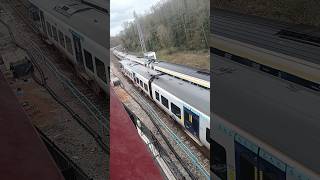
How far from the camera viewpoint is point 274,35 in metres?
2.63

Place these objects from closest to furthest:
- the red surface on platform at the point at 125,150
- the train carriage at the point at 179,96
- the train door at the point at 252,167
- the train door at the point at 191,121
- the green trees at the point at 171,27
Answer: the green trees at the point at 171,27 → the red surface on platform at the point at 125,150 → the train carriage at the point at 179,96 → the train door at the point at 191,121 → the train door at the point at 252,167

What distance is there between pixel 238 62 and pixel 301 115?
44cm

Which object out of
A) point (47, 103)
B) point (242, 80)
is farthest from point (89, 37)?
point (242, 80)

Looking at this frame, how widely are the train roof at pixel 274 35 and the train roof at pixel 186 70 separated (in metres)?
0.86

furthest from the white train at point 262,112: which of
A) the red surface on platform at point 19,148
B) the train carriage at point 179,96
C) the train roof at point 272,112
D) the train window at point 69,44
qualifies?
the red surface on platform at point 19,148

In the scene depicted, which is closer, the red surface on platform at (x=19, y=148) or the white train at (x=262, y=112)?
the red surface on platform at (x=19, y=148)

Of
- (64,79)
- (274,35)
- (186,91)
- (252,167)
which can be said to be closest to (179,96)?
(186,91)

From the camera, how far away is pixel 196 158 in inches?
44.4

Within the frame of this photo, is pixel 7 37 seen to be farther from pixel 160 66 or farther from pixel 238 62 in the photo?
pixel 238 62

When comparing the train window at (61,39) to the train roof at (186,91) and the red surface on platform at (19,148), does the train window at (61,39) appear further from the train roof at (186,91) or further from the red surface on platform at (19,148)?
the train roof at (186,91)

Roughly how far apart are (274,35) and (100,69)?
168cm

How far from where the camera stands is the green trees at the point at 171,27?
1009 mm

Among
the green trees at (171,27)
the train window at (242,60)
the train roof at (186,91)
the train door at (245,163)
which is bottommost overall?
the train door at (245,163)

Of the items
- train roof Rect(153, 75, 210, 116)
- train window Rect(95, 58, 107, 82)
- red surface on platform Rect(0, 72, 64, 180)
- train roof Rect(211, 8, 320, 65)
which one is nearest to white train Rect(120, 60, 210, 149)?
train roof Rect(153, 75, 210, 116)
